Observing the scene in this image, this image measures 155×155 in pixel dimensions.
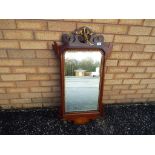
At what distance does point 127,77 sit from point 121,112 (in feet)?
1.47

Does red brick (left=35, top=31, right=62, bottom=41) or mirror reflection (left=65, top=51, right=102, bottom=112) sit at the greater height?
red brick (left=35, top=31, right=62, bottom=41)

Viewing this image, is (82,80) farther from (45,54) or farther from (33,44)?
(33,44)

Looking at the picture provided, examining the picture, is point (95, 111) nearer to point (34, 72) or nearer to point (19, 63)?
point (34, 72)

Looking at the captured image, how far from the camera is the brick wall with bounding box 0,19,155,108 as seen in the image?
81.1 inches

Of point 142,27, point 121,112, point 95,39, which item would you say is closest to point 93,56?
point 95,39

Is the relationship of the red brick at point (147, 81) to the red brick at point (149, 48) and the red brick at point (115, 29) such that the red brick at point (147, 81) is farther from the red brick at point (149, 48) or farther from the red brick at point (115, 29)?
the red brick at point (115, 29)

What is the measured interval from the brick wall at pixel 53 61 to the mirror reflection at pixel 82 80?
0.74 ft

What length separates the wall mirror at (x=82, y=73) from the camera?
2.02 m

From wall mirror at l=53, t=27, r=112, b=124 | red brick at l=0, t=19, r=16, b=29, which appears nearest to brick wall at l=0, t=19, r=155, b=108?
red brick at l=0, t=19, r=16, b=29

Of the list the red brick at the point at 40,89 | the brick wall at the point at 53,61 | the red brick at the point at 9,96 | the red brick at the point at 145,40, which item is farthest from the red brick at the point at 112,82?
the red brick at the point at 9,96

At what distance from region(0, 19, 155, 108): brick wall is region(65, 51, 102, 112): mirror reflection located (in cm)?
23

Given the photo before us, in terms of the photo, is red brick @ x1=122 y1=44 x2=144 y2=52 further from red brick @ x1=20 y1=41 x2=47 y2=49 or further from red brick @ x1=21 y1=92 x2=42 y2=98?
red brick @ x1=21 y1=92 x2=42 y2=98

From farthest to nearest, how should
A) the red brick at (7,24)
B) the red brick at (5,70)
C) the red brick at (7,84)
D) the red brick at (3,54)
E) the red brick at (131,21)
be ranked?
the red brick at (7,84), the red brick at (5,70), the red brick at (3,54), the red brick at (131,21), the red brick at (7,24)

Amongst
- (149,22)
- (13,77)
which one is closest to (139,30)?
(149,22)
